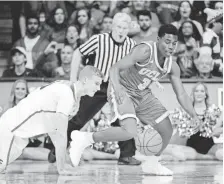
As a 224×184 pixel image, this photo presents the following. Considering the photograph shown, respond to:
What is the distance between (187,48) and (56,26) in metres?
1.63

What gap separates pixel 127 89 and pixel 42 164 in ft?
4.64

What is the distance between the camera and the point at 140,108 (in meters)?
5.11

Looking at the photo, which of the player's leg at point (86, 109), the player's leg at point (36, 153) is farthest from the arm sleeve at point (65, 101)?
the player's leg at point (36, 153)

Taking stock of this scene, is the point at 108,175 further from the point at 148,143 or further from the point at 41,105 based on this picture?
the point at 41,105

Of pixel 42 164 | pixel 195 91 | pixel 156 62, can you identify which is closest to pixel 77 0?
pixel 195 91

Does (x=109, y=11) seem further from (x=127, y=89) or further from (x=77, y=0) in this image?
(x=127, y=89)

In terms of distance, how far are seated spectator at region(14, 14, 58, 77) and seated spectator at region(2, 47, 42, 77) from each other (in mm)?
52

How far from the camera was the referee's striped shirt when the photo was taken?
5891 mm

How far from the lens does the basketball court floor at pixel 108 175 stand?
14.1 feet

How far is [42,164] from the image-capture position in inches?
236

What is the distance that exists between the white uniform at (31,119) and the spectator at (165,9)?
3576 mm

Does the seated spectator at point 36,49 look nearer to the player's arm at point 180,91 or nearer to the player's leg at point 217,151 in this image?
the player's leg at point 217,151

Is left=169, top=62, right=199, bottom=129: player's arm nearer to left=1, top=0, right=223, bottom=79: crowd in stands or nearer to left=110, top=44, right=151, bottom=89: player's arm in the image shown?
left=110, top=44, right=151, bottom=89: player's arm

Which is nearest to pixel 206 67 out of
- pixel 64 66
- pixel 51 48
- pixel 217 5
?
pixel 217 5
